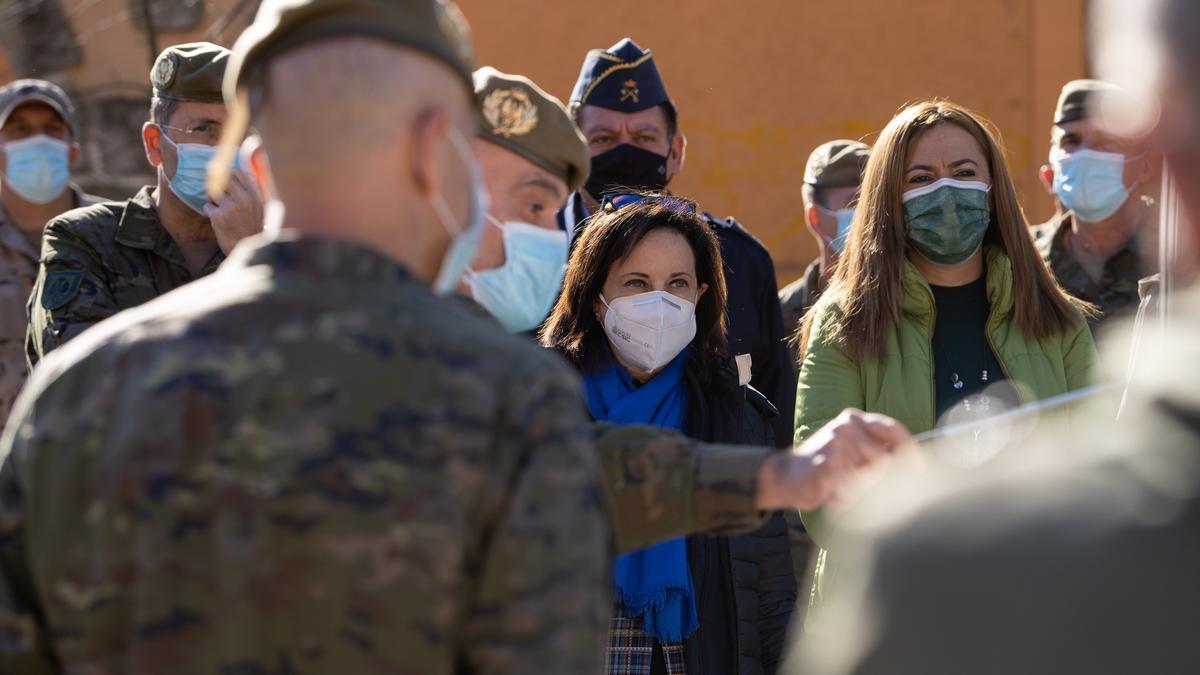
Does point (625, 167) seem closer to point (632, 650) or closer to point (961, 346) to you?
point (961, 346)

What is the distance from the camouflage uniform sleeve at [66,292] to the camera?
13.7 ft

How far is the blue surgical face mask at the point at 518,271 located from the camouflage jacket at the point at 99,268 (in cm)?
162

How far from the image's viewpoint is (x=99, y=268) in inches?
173

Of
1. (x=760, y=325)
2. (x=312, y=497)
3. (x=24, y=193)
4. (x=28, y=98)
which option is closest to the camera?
(x=312, y=497)

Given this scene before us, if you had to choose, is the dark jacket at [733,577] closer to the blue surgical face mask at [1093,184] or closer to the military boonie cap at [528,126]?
the military boonie cap at [528,126]

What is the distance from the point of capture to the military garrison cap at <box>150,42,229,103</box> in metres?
4.51

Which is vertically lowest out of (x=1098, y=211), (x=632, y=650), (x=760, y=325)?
(x=632, y=650)

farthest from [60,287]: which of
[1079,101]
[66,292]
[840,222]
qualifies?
[1079,101]

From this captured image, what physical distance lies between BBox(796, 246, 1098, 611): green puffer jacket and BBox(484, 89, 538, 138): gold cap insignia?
1327mm

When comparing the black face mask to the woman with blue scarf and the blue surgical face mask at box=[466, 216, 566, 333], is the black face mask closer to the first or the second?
the woman with blue scarf

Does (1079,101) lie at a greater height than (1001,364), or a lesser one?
greater

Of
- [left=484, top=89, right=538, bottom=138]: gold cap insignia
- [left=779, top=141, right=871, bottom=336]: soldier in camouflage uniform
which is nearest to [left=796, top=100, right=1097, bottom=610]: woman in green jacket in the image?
[left=484, top=89, right=538, bottom=138]: gold cap insignia

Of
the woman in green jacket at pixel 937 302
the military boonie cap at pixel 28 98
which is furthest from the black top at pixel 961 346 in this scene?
the military boonie cap at pixel 28 98

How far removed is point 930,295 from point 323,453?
8.90ft
